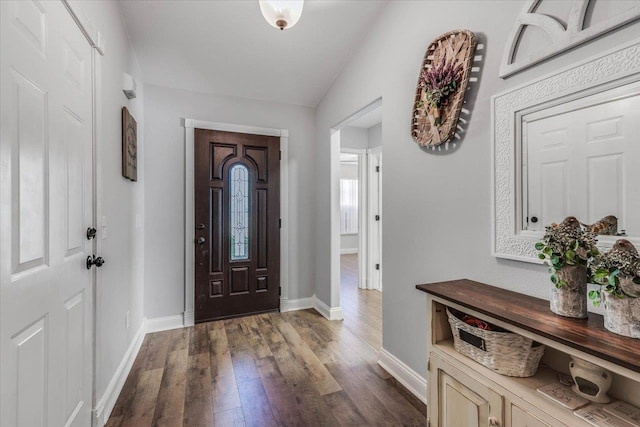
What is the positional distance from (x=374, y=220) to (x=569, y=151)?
10.4ft

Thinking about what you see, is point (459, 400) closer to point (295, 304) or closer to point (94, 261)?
point (94, 261)

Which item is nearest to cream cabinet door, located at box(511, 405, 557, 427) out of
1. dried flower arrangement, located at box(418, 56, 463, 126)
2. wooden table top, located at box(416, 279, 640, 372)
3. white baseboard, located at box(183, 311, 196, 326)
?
wooden table top, located at box(416, 279, 640, 372)

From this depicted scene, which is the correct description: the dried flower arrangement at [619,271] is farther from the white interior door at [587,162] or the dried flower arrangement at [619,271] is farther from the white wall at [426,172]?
the white wall at [426,172]

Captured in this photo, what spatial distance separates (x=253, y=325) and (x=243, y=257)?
0.71m

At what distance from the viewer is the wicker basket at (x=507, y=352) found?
110 centimetres

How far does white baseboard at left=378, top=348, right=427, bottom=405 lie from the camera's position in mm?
1845

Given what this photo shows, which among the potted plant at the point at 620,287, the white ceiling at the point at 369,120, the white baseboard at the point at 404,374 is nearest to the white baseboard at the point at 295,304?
the white baseboard at the point at 404,374

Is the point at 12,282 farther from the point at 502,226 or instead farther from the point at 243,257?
the point at 243,257

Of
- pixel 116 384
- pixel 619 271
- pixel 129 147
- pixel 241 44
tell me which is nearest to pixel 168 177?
pixel 129 147

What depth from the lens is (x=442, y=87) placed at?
1.68 meters

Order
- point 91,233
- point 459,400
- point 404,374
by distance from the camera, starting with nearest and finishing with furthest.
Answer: point 459,400 < point 91,233 < point 404,374

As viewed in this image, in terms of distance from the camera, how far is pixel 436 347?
4.49 feet

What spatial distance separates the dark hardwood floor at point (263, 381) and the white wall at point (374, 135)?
2.55 meters

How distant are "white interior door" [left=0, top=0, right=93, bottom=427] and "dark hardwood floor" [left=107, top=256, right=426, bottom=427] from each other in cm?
48
